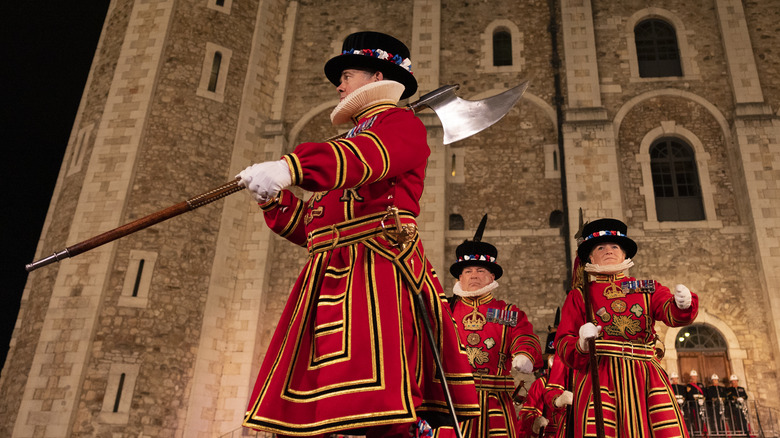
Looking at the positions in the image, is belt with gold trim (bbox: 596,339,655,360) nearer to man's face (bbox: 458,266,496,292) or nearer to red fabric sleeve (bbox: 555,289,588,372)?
red fabric sleeve (bbox: 555,289,588,372)

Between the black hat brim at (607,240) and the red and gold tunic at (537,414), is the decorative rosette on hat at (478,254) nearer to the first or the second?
the black hat brim at (607,240)

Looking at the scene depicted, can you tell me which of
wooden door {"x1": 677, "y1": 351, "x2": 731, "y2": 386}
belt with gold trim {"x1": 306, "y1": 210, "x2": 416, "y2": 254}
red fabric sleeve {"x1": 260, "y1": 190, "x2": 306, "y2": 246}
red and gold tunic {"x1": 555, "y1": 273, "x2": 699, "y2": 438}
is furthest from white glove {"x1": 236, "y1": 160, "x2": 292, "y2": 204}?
wooden door {"x1": 677, "y1": 351, "x2": 731, "y2": 386}

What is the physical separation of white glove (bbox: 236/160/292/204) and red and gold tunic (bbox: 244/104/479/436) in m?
0.04

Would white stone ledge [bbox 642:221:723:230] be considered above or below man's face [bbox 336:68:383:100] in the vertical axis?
above

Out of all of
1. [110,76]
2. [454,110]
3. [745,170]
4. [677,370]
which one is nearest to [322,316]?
[454,110]

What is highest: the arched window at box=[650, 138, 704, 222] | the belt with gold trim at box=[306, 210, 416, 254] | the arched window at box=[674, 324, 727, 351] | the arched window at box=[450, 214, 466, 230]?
the arched window at box=[650, 138, 704, 222]

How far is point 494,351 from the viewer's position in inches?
222

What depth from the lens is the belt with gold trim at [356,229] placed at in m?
2.67

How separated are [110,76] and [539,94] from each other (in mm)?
9878

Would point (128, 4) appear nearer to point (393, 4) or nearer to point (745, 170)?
point (393, 4)

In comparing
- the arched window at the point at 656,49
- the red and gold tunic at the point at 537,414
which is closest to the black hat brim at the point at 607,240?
the red and gold tunic at the point at 537,414

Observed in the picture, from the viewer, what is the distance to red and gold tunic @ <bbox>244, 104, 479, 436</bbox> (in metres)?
2.28

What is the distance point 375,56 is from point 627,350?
297 centimetres

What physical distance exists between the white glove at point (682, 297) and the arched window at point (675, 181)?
990 cm
